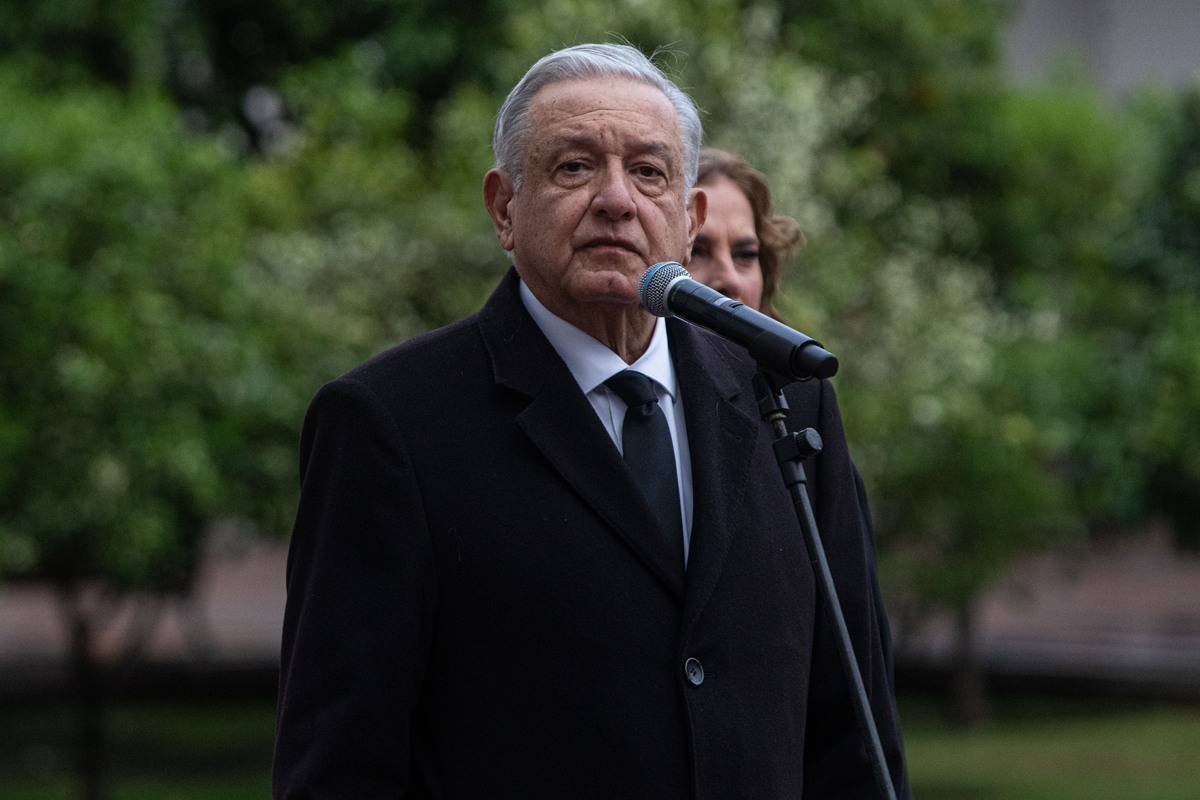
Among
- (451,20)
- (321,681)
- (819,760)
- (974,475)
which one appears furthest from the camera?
(451,20)

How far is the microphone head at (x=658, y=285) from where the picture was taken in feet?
8.97

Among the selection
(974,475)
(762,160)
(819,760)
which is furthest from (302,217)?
(819,760)

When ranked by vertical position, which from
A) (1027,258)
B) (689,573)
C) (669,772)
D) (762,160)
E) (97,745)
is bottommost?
(669,772)

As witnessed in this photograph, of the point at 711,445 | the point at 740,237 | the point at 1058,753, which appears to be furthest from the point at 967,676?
the point at 711,445

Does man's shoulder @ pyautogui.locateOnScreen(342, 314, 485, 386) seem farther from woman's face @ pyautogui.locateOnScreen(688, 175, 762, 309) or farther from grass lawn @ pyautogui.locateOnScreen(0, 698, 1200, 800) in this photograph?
grass lawn @ pyautogui.locateOnScreen(0, 698, 1200, 800)

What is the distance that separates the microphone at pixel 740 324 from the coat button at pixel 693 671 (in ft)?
1.46

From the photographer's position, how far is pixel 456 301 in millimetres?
13266

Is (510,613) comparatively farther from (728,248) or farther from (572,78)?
(728,248)

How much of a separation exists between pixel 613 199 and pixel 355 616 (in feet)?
2.40

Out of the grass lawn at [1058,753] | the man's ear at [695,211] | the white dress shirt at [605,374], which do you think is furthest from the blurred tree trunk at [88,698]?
the white dress shirt at [605,374]

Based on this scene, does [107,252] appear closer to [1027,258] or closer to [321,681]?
[321,681]

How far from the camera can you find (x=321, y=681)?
265 centimetres

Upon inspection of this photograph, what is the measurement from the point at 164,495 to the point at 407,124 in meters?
5.91

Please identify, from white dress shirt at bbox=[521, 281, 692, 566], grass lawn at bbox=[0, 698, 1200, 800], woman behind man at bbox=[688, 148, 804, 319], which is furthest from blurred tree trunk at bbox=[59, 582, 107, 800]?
white dress shirt at bbox=[521, 281, 692, 566]
